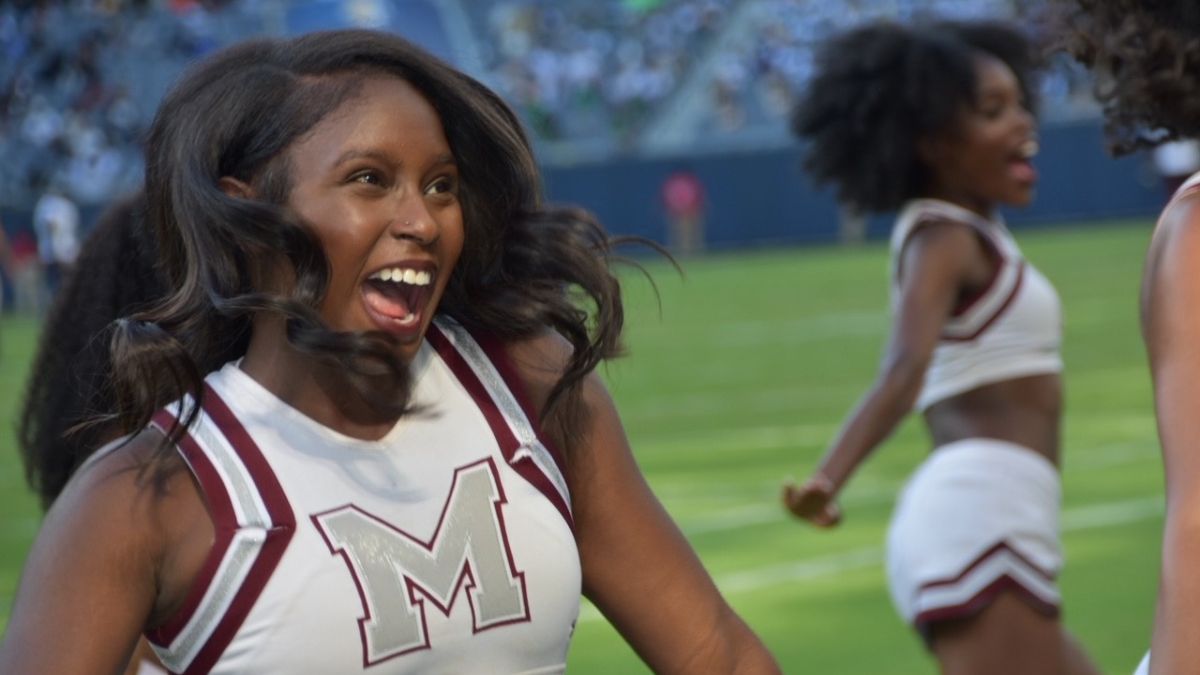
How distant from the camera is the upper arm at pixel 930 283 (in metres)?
5.30

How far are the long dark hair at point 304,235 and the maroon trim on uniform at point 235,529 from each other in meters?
0.09

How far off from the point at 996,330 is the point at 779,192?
3133 centimetres

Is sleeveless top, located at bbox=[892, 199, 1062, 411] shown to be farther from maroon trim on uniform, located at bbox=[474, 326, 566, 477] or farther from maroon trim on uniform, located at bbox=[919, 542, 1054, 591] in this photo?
maroon trim on uniform, located at bbox=[474, 326, 566, 477]

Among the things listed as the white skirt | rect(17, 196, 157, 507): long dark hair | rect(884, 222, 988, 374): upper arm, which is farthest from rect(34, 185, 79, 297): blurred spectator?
rect(17, 196, 157, 507): long dark hair

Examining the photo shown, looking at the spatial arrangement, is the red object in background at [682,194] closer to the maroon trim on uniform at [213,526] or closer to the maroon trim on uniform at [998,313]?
the maroon trim on uniform at [998,313]

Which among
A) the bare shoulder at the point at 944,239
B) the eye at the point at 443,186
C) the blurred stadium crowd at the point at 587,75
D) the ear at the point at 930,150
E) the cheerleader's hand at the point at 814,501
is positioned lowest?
the blurred stadium crowd at the point at 587,75

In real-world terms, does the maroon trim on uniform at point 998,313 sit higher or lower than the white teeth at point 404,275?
lower

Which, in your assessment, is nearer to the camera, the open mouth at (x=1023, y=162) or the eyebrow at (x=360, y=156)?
the eyebrow at (x=360, y=156)

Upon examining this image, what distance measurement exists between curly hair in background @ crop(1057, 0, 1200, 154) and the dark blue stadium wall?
107 feet

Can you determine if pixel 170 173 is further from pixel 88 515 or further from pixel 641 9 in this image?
pixel 641 9

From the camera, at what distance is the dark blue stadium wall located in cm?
3572

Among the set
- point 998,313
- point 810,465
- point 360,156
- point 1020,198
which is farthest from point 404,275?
point 810,465

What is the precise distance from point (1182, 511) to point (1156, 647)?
138mm

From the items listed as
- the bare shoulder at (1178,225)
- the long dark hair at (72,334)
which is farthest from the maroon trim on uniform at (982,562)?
the bare shoulder at (1178,225)
